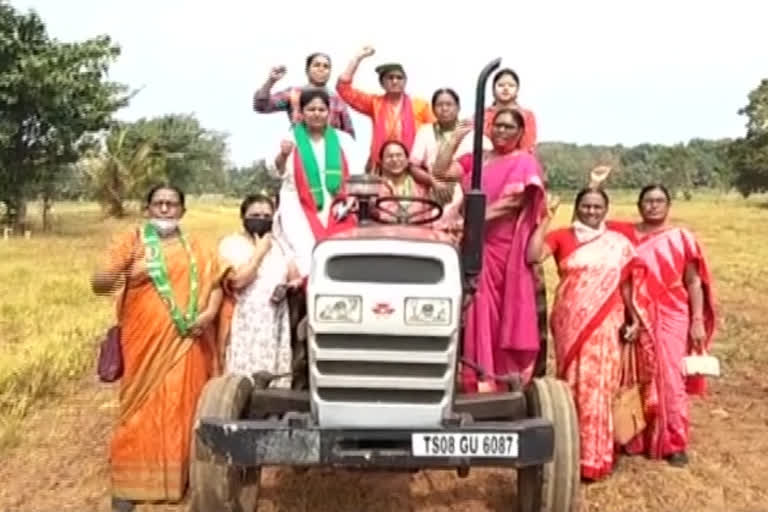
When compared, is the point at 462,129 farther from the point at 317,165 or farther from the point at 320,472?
the point at 320,472

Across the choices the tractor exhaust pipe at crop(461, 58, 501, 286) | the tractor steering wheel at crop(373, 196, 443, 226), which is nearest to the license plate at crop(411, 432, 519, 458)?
the tractor exhaust pipe at crop(461, 58, 501, 286)

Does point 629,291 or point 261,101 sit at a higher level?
point 261,101

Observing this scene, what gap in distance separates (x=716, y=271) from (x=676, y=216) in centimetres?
1993

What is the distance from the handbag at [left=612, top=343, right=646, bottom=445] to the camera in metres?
6.21

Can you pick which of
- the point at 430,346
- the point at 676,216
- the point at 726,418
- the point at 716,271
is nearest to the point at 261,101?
the point at 430,346

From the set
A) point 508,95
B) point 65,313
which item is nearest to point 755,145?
point 65,313

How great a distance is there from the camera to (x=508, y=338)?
5891 millimetres

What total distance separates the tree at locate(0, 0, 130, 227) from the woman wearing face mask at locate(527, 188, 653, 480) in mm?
23474

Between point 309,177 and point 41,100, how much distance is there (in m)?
23.4

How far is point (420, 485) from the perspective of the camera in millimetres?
5980

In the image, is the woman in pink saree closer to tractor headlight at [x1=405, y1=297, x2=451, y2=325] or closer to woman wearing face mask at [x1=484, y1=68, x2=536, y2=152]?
woman wearing face mask at [x1=484, y1=68, x2=536, y2=152]

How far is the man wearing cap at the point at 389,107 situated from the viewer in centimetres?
688

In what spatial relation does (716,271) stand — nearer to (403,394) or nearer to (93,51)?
(403,394)

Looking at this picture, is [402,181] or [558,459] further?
[402,181]
